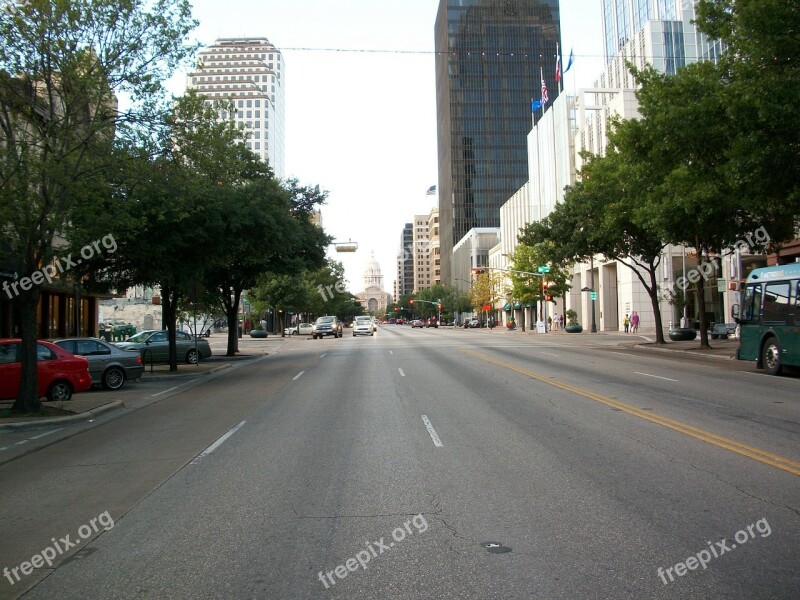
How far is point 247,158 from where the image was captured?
107ft

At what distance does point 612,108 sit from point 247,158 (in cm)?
3510

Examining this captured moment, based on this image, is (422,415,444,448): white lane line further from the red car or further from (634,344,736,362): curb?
(634,344,736,362): curb

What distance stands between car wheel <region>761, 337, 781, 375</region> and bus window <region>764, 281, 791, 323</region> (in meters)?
0.66

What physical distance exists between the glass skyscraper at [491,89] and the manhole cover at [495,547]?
147 metres

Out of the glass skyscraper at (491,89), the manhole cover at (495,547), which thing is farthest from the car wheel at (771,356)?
the glass skyscraper at (491,89)

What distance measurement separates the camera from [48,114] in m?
14.1

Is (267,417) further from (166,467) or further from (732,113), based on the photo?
(732,113)

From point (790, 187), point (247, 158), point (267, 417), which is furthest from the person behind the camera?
point (247, 158)

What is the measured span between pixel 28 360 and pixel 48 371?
227 centimetres

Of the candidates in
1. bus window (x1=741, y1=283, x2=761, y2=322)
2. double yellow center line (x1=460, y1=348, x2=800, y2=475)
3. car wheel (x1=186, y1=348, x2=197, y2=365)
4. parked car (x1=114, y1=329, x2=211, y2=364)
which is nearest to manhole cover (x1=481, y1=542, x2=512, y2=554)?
double yellow center line (x1=460, y1=348, x2=800, y2=475)

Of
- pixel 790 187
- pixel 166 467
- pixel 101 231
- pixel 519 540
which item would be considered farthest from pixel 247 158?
pixel 519 540

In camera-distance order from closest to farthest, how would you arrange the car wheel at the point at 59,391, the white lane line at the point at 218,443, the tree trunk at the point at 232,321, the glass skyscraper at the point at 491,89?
the white lane line at the point at 218,443
the car wheel at the point at 59,391
the tree trunk at the point at 232,321
the glass skyscraper at the point at 491,89

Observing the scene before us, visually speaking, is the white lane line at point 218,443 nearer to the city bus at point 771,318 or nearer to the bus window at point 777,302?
the city bus at point 771,318

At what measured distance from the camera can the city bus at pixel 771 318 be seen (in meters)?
18.2
